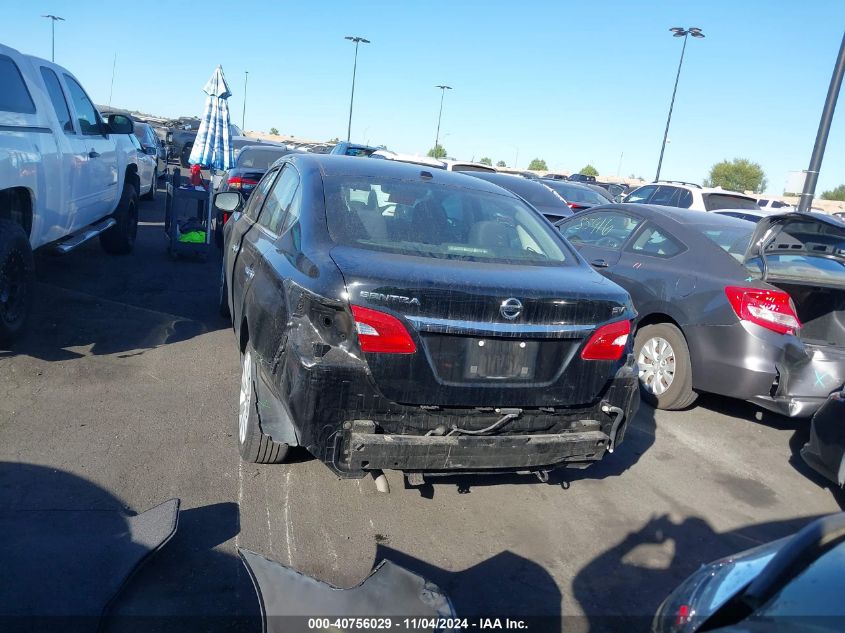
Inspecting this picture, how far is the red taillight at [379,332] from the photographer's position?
3.21m

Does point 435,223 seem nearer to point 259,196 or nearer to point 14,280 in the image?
point 259,196

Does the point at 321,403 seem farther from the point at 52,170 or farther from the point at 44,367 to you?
the point at 52,170

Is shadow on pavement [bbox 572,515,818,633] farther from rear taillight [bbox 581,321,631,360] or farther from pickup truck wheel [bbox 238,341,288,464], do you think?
pickup truck wheel [bbox 238,341,288,464]

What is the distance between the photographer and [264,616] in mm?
2727

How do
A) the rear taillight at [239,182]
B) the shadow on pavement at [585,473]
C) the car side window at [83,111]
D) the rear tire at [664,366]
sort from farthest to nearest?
the rear taillight at [239,182]
the car side window at [83,111]
the rear tire at [664,366]
the shadow on pavement at [585,473]

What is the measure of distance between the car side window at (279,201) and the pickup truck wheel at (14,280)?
1956mm

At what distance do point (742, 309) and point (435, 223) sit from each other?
8.41ft

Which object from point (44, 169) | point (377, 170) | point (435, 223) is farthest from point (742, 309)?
point (44, 169)

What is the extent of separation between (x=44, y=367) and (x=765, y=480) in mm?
5188


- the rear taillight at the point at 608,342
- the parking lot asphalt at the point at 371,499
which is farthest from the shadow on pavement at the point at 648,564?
the rear taillight at the point at 608,342

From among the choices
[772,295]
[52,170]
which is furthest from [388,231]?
[52,170]

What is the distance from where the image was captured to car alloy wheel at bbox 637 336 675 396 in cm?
590

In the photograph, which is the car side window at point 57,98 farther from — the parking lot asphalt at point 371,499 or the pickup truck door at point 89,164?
the parking lot asphalt at point 371,499

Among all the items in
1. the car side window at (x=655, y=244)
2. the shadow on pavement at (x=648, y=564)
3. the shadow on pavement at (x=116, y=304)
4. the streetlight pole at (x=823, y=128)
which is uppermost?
the streetlight pole at (x=823, y=128)
